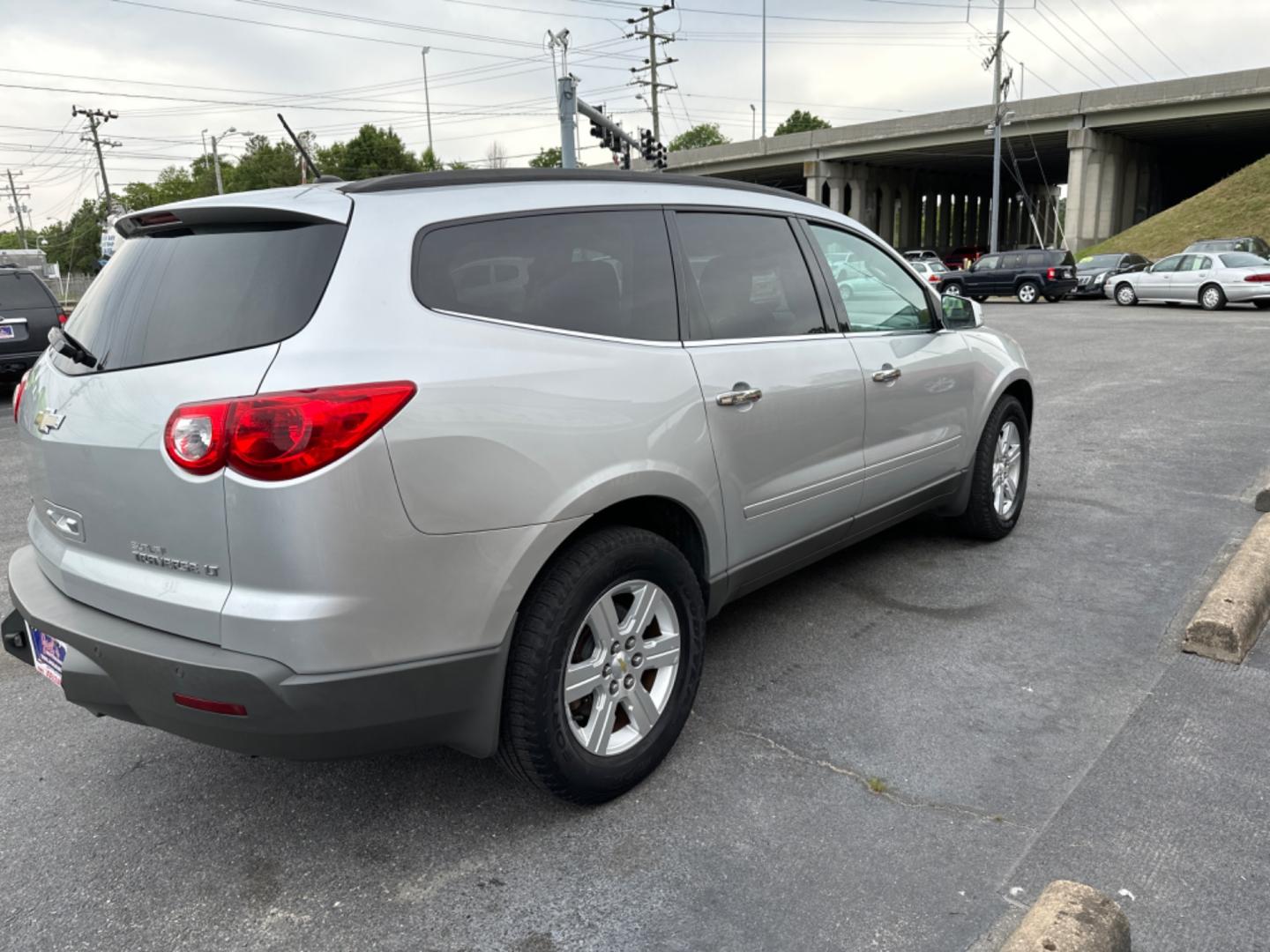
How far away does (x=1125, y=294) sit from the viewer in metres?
26.0

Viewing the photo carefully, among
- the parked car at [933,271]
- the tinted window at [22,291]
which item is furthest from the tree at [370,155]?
the tinted window at [22,291]

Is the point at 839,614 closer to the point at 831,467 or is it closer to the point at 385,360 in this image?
the point at 831,467

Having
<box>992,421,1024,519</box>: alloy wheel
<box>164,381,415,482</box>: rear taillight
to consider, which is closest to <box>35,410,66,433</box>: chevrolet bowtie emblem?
<box>164,381,415,482</box>: rear taillight

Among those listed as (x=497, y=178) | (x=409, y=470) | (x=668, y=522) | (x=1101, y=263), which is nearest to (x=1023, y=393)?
(x=668, y=522)

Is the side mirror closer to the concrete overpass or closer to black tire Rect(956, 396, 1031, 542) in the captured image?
black tire Rect(956, 396, 1031, 542)

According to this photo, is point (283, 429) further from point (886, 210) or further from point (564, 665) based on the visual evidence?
point (886, 210)

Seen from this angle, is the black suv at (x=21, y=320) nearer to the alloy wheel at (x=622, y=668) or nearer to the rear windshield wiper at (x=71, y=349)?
the rear windshield wiper at (x=71, y=349)

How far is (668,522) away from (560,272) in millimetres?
865

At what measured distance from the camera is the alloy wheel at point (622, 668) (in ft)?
9.08

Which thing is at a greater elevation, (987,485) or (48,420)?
(48,420)

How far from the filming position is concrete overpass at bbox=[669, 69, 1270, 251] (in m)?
40.8

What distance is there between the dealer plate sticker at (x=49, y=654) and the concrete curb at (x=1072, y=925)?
2440 mm

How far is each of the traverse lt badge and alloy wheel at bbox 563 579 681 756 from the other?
1536mm

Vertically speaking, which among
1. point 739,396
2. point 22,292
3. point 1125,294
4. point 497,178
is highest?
point 497,178
